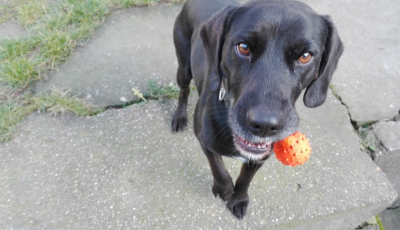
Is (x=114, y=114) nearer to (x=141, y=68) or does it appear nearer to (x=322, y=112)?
(x=141, y=68)

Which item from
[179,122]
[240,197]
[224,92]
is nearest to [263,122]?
[224,92]

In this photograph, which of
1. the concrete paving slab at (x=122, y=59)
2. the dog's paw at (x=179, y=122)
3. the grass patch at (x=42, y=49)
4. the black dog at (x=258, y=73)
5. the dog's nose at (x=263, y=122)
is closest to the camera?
the dog's nose at (x=263, y=122)

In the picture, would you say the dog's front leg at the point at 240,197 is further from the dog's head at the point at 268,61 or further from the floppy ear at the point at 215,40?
the floppy ear at the point at 215,40

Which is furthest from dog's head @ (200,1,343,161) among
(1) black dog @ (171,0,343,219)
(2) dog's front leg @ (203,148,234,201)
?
(2) dog's front leg @ (203,148,234,201)

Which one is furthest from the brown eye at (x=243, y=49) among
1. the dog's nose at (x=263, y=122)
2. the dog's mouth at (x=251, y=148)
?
the dog's mouth at (x=251, y=148)

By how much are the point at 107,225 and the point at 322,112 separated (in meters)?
2.08

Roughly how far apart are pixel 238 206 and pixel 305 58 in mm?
1180

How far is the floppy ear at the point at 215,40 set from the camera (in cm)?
192

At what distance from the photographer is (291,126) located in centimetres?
168

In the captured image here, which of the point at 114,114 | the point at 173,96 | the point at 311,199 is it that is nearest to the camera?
the point at 311,199

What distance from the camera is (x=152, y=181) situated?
2553 millimetres

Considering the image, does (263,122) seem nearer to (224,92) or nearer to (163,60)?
(224,92)

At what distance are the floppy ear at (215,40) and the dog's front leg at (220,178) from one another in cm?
48

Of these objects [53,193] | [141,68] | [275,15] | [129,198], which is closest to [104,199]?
[129,198]
